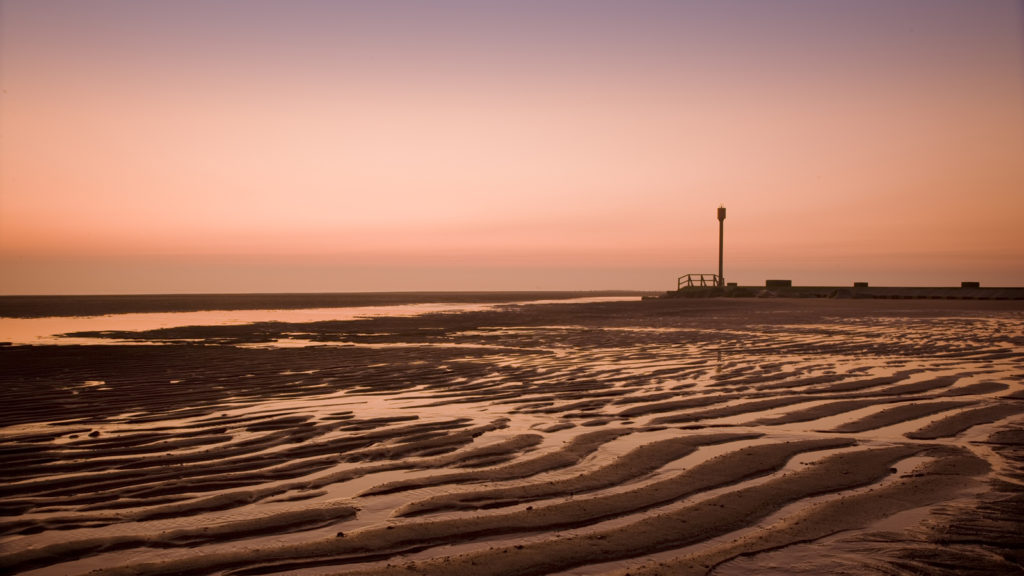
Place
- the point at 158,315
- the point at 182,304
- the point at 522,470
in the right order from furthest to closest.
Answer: the point at 182,304 → the point at 158,315 → the point at 522,470

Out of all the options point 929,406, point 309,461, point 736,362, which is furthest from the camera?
point 736,362

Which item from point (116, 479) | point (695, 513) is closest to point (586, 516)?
point (695, 513)

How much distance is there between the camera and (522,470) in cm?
436

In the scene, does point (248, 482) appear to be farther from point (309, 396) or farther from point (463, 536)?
point (309, 396)

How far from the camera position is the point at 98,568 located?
2.87m

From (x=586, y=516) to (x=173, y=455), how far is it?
10.3 ft

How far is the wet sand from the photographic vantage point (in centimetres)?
297

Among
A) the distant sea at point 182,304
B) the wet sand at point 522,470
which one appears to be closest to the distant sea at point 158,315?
the distant sea at point 182,304

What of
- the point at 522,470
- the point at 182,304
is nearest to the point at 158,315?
the point at 182,304

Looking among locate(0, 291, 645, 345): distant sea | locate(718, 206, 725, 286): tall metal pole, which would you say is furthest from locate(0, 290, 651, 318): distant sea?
locate(718, 206, 725, 286): tall metal pole

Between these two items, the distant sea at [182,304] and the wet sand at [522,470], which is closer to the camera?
the wet sand at [522,470]

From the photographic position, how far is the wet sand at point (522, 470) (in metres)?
2.97

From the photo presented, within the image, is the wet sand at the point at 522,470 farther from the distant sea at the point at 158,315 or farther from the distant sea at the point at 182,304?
the distant sea at the point at 182,304

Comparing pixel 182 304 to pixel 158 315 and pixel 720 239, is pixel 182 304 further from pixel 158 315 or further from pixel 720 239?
pixel 720 239
